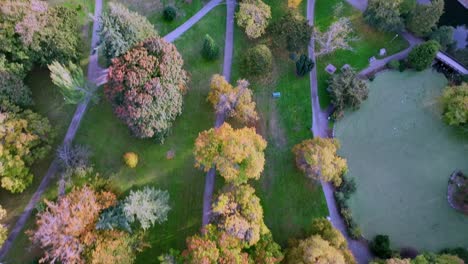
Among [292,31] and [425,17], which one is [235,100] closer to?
[292,31]

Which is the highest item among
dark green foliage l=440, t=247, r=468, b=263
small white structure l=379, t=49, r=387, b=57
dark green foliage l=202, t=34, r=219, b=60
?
dark green foliage l=202, t=34, r=219, b=60

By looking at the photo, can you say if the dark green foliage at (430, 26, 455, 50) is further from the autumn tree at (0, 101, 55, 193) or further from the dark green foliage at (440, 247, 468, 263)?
the autumn tree at (0, 101, 55, 193)

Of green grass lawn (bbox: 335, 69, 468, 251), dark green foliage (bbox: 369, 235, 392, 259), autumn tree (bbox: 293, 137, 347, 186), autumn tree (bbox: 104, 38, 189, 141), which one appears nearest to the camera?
autumn tree (bbox: 104, 38, 189, 141)

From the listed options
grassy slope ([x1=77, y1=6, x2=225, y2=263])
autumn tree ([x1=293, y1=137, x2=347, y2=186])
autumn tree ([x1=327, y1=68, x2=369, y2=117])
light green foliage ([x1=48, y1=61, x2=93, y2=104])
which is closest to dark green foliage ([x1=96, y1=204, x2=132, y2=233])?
grassy slope ([x1=77, y1=6, x2=225, y2=263])

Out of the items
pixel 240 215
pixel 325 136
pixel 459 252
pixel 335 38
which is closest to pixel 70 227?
pixel 240 215

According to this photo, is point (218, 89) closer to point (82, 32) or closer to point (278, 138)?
point (278, 138)

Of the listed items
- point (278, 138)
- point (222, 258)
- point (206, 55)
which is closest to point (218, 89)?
point (206, 55)

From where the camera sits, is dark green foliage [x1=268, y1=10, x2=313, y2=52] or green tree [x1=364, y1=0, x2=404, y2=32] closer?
dark green foliage [x1=268, y1=10, x2=313, y2=52]

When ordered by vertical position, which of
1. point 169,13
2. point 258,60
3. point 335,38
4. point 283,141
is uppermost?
point 169,13

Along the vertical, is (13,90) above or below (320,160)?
above
